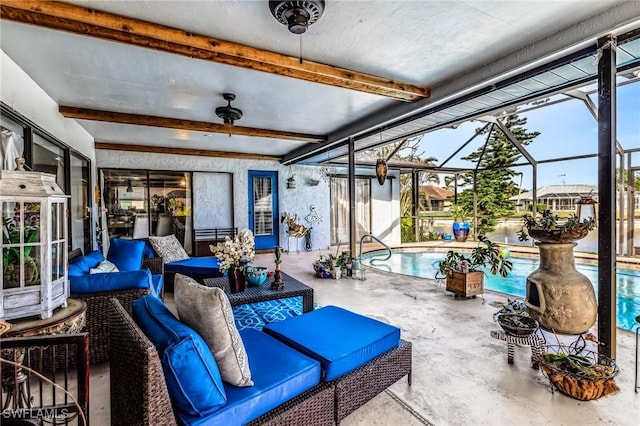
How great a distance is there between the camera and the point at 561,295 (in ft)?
9.29

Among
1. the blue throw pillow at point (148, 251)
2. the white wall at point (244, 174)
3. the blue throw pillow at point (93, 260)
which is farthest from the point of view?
the white wall at point (244, 174)

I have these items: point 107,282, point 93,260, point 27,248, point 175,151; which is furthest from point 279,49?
point 175,151

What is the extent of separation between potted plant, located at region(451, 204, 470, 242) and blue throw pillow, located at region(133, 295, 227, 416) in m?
9.98

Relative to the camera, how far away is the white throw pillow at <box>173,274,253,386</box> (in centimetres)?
143

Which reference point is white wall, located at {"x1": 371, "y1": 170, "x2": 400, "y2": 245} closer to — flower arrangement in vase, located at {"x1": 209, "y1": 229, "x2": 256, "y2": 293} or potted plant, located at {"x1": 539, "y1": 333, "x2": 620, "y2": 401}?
flower arrangement in vase, located at {"x1": 209, "y1": 229, "x2": 256, "y2": 293}

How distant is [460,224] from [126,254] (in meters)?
9.28

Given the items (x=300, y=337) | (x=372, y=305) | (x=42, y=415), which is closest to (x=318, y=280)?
(x=372, y=305)

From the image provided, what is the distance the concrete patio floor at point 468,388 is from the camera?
1.95 m

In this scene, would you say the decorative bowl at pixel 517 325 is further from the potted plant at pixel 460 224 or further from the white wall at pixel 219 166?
the potted plant at pixel 460 224

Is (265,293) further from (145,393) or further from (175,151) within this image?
(175,151)

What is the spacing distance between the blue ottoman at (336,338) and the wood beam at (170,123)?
408cm

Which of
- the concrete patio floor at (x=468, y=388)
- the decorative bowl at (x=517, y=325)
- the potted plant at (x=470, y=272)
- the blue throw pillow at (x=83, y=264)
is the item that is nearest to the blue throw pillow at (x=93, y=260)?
the blue throw pillow at (x=83, y=264)

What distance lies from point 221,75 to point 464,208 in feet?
31.4

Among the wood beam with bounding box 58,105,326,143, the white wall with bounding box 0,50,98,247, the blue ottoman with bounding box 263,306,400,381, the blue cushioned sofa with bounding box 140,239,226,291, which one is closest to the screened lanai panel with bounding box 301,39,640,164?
the wood beam with bounding box 58,105,326,143
